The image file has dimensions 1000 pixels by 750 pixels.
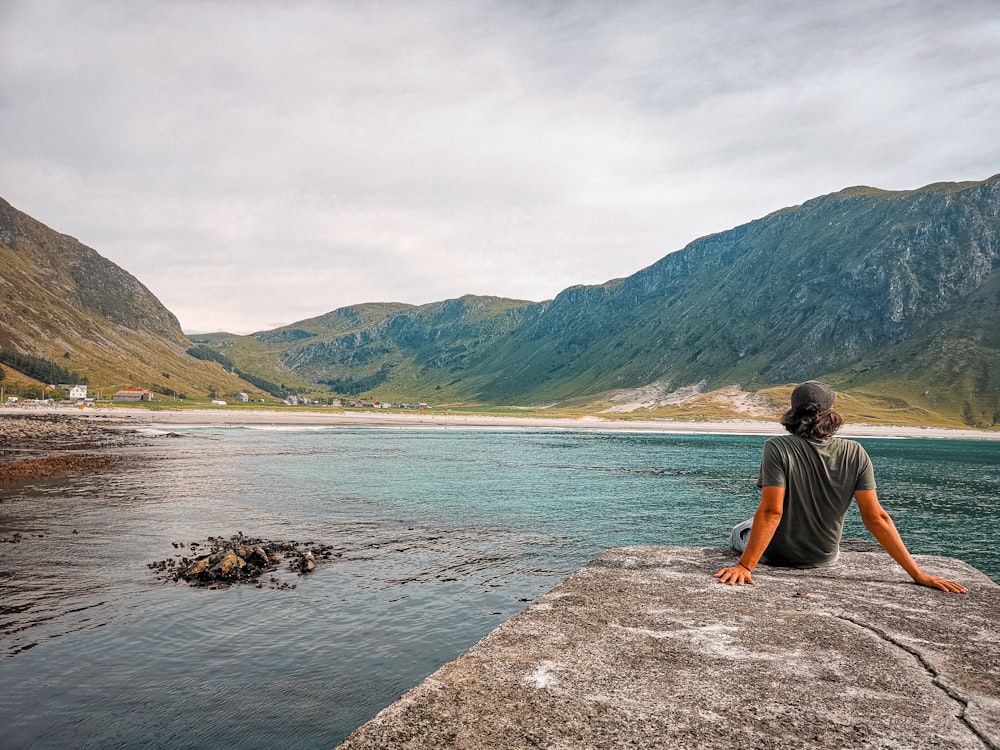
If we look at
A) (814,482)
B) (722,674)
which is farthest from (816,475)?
(722,674)

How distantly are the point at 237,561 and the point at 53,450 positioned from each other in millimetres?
56261

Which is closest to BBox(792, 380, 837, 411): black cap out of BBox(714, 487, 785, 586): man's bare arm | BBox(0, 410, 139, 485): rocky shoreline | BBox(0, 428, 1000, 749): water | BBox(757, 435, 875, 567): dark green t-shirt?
BBox(757, 435, 875, 567): dark green t-shirt

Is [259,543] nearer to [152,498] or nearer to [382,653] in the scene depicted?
[382,653]

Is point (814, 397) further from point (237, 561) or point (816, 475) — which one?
point (237, 561)

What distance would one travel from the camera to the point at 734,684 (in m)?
5.41

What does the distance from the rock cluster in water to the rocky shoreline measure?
84.6 ft

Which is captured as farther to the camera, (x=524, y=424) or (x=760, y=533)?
(x=524, y=424)

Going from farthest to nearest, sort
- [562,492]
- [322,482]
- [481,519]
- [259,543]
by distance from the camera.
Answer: [322,482] < [562,492] < [481,519] < [259,543]

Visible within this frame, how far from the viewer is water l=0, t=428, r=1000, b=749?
10.8m

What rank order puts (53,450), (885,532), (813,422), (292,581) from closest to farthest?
(885,532) → (813,422) → (292,581) → (53,450)

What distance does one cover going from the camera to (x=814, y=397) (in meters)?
8.62

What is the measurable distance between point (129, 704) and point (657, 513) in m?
27.7

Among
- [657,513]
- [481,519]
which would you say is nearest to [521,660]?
[481,519]

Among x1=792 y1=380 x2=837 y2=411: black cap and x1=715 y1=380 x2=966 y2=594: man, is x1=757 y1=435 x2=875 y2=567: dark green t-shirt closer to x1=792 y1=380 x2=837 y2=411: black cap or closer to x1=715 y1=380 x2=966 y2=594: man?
x1=715 y1=380 x2=966 y2=594: man
